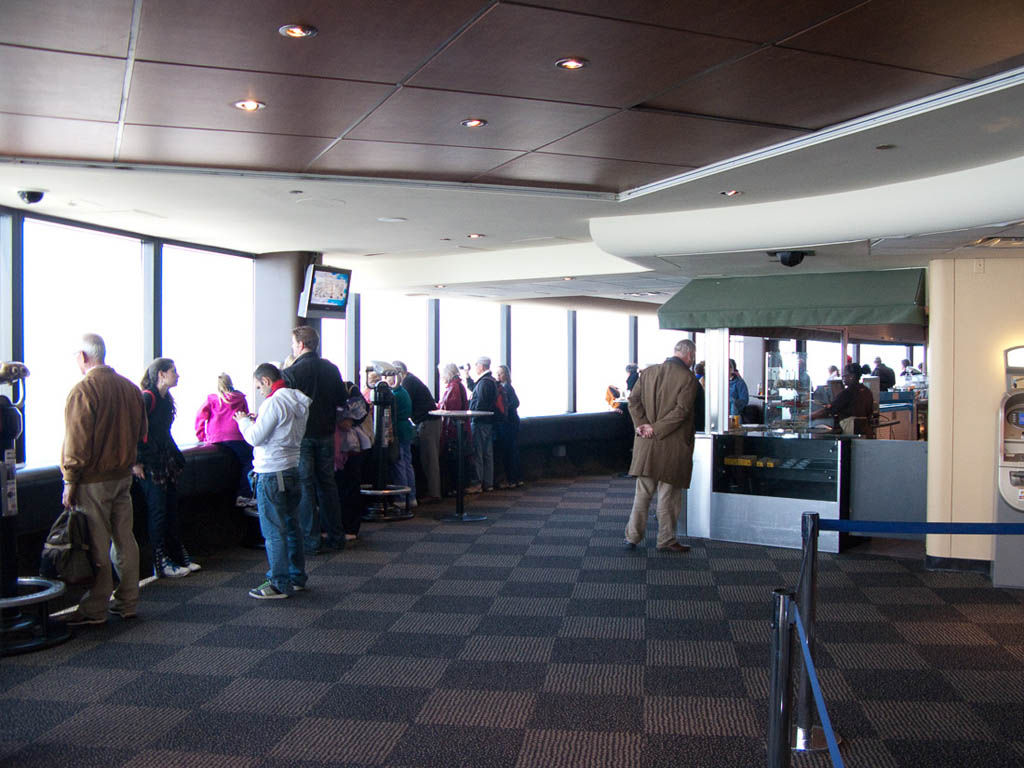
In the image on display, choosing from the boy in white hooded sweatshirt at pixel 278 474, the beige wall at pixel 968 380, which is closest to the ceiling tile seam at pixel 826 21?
the boy in white hooded sweatshirt at pixel 278 474

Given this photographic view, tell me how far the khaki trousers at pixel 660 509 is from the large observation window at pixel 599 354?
304 inches

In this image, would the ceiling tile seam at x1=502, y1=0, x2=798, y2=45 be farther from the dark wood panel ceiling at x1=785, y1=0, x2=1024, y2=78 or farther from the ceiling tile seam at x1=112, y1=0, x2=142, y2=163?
the ceiling tile seam at x1=112, y1=0, x2=142, y2=163

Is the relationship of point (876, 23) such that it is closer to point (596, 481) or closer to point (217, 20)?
point (217, 20)

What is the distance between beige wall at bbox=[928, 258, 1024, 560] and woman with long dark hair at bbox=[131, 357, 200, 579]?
4.97 meters

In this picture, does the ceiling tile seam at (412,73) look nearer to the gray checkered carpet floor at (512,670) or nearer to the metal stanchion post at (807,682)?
the metal stanchion post at (807,682)

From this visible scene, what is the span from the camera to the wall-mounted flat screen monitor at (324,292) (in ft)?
29.5

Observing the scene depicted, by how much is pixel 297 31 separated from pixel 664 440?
423 cm

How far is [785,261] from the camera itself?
6723 millimetres

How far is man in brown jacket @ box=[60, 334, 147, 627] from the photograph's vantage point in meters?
4.64

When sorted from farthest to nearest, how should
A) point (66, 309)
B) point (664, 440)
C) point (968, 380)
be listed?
point (66, 309)
point (664, 440)
point (968, 380)

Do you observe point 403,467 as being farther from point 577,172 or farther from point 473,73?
point 473,73

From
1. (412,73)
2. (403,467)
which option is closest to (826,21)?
(412,73)

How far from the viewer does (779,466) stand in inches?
289

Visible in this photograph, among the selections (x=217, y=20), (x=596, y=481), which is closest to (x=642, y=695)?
(x=217, y=20)
